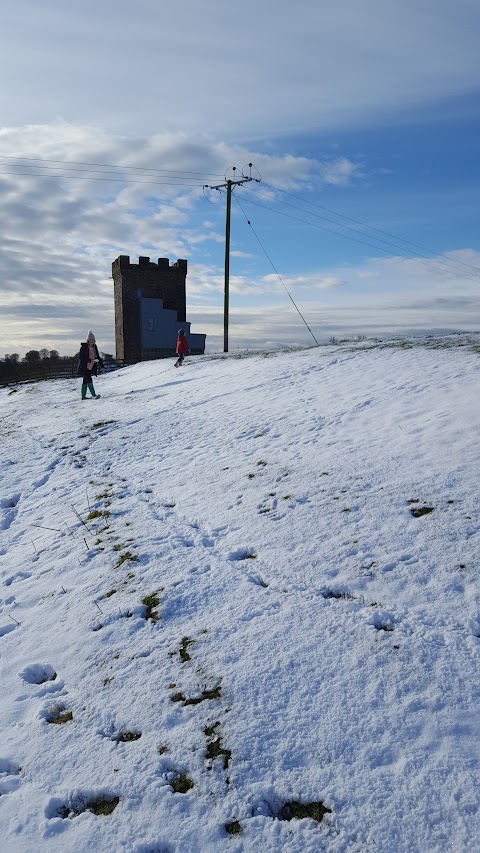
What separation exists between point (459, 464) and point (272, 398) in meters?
6.43

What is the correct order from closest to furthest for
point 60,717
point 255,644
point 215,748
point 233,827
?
point 233,827, point 215,748, point 60,717, point 255,644

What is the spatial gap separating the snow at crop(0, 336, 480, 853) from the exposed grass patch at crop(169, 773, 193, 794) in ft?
0.09

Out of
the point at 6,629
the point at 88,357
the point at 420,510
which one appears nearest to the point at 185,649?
the point at 6,629

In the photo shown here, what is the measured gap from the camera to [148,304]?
169ft

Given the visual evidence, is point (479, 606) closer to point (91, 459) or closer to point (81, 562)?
point (81, 562)

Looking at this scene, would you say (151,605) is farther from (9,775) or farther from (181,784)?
(181,784)

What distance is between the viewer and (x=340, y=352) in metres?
17.7

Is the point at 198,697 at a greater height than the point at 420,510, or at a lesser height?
lesser

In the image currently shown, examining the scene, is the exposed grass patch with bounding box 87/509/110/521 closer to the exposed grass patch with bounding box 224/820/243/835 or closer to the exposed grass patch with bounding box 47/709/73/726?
the exposed grass patch with bounding box 47/709/73/726

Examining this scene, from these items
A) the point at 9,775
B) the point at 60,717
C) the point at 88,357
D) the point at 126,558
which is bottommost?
the point at 9,775

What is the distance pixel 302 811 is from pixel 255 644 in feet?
4.69

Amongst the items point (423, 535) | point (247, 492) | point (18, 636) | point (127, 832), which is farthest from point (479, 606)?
point (18, 636)

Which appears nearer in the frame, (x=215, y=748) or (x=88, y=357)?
(x=215, y=748)

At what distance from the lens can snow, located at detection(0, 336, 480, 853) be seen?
3264 millimetres
